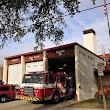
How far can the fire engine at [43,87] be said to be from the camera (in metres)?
16.9

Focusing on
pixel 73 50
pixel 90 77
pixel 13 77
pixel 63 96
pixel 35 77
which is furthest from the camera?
pixel 13 77

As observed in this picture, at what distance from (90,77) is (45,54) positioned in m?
5.47

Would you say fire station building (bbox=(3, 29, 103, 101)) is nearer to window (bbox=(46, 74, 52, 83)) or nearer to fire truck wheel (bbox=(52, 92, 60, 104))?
fire truck wheel (bbox=(52, 92, 60, 104))

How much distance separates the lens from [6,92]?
21422mm

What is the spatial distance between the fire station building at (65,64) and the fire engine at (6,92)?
415 cm

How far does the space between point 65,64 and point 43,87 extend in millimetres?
12765

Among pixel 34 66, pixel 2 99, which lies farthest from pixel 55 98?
pixel 34 66

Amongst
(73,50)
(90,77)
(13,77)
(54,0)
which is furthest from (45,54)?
(54,0)

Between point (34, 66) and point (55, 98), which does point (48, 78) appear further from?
point (34, 66)

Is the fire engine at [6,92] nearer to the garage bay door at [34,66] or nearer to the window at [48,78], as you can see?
the garage bay door at [34,66]

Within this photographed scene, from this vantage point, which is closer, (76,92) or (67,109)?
(67,109)

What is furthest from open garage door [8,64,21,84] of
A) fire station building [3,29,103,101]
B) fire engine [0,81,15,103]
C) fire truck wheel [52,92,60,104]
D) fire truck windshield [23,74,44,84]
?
fire truck wheel [52,92,60,104]

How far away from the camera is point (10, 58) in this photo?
29.3 m

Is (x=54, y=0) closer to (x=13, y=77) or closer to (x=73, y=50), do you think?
(x=73, y=50)
